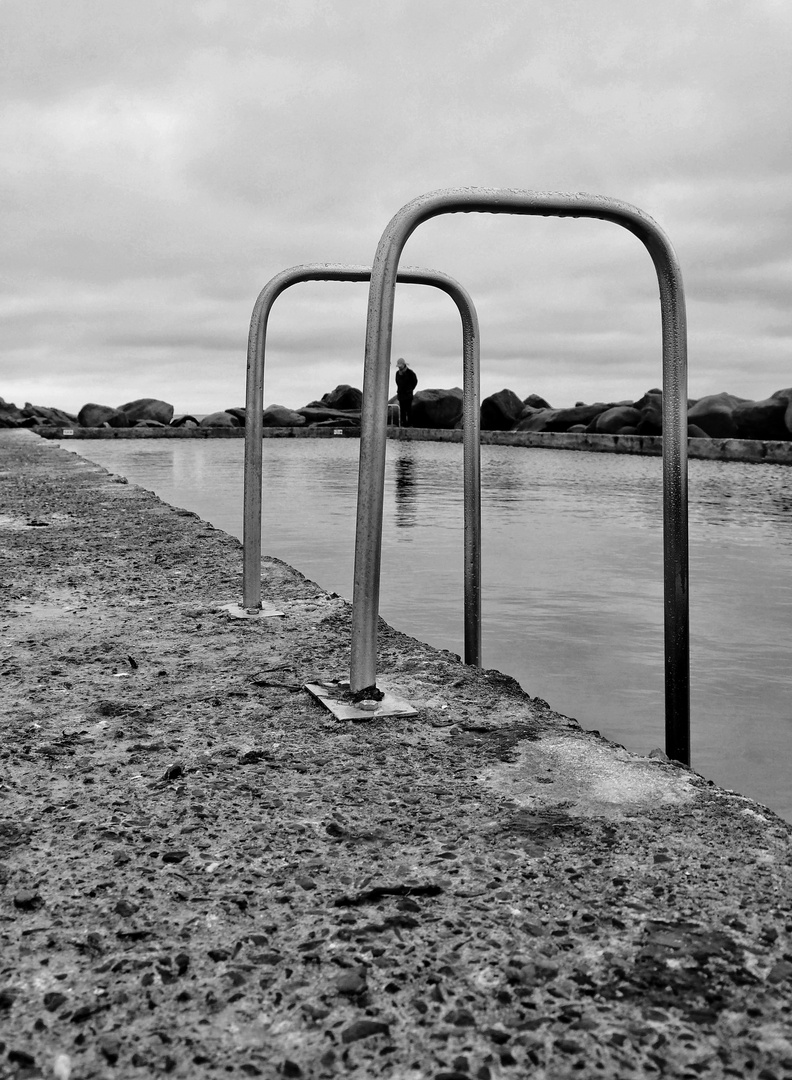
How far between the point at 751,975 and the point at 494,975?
0.25 m

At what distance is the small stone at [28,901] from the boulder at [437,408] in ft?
81.9

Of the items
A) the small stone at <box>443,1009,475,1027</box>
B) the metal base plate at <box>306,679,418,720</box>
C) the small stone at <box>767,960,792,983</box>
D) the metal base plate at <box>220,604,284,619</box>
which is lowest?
the small stone at <box>443,1009,475,1027</box>

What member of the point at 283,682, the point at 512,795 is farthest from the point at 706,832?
the point at 283,682

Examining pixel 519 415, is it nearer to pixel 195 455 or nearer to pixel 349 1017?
pixel 195 455

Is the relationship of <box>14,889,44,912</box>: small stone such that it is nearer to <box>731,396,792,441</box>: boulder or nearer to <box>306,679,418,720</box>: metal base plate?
<box>306,679,418,720</box>: metal base plate

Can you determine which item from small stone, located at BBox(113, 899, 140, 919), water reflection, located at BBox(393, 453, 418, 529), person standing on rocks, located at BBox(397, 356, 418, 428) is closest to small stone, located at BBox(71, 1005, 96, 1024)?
small stone, located at BBox(113, 899, 140, 919)

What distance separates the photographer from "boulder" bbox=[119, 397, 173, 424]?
116 feet

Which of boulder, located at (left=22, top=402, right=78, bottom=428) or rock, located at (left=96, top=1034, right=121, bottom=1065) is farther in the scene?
boulder, located at (left=22, top=402, right=78, bottom=428)

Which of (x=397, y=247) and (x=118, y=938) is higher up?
(x=397, y=247)

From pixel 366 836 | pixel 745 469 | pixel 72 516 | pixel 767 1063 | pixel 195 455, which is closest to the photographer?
pixel 767 1063

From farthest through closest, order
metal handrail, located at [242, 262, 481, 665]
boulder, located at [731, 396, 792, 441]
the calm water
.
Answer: boulder, located at [731, 396, 792, 441]
the calm water
metal handrail, located at [242, 262, 481, 665]

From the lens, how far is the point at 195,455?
17250mm

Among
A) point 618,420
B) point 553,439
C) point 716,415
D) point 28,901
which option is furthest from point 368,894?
point 618,420

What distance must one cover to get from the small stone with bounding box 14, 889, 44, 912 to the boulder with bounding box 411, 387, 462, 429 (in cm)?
2497
